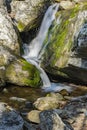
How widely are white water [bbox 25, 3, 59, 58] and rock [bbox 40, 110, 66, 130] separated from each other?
324 inches

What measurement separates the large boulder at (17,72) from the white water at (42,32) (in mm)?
2520

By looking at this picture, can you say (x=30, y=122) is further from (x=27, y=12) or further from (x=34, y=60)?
(x=27, y=12)

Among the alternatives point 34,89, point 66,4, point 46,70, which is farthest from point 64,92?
point 66,4

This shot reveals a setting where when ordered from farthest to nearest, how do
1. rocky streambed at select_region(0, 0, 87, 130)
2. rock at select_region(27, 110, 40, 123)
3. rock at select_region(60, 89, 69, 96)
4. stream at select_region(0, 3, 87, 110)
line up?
rock at select_region(60, 89, 69, 96) < stream at select_region(0, 3, 87, 110) < rock at select_region(27, 110, 40, 123) < rocky streambed at select_region(0, 0, 87, 130)

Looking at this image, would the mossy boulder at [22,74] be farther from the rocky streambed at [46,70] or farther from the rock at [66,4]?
the rock at [66,4]

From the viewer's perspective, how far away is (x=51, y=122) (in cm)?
654

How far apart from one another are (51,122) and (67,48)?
5613 millimetres

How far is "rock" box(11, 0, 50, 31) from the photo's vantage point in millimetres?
16609

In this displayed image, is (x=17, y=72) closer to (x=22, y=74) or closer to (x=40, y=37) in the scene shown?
(x=22, y=74)

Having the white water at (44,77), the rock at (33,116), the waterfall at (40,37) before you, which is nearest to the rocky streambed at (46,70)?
the rock at (33,116)

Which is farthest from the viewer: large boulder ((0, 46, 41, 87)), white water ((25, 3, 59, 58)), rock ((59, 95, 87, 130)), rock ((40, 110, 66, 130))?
white water ((25, 3, 59, 58))

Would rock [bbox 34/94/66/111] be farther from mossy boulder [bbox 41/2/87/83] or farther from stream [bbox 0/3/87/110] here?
mossy boulder [bbox 41/2/87/83]

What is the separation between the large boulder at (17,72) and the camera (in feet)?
39.6

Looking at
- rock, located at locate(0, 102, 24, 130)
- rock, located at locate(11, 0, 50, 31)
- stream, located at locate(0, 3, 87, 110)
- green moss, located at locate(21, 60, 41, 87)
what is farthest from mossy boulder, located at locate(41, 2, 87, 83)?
rock, located at locate(0, 102, 24, 130)
